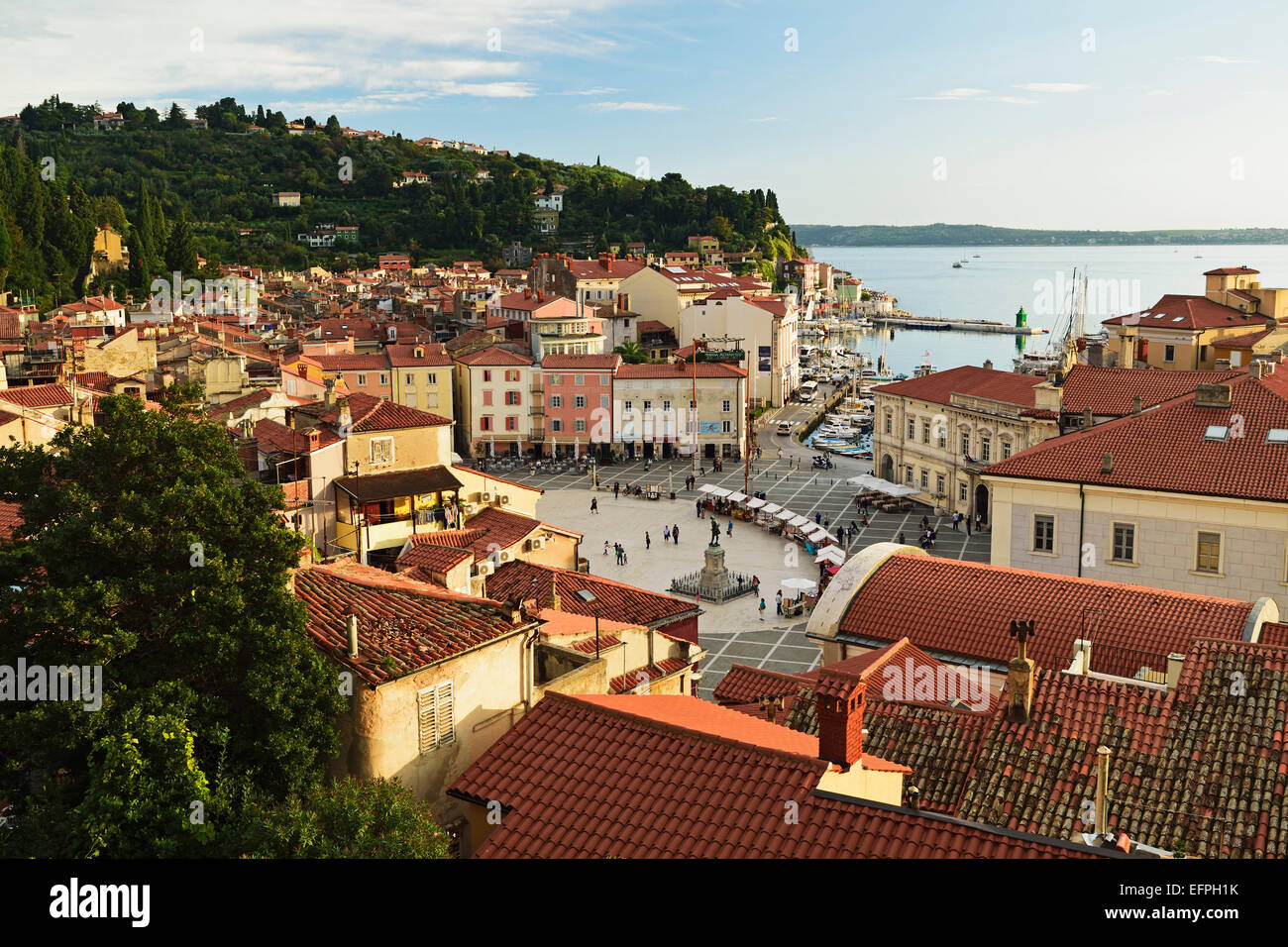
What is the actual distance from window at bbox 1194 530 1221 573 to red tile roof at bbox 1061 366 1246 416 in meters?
11.1

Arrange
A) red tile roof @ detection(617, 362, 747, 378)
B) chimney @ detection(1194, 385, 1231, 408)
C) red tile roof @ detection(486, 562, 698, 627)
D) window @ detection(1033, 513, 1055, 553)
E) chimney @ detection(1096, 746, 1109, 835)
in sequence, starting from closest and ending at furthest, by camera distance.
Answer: chimney @ detection(1096, 746, 1109, 835), red tile roof @ detection(486, 562, 698, 627), chimney @ detection(1194, 385, 1231, 408), window @ detection(1033, 513, 1055, 553), red tile roof @ detection(617, 362, 747, 378)

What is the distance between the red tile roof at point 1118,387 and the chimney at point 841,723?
92.9 feet

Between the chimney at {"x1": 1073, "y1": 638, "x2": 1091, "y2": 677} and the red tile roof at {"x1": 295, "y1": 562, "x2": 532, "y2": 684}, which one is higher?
the red tile roof at {"x1": 295, "y1": 562, "x2": 532, "y2": 684}

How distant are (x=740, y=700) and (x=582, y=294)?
87.0m

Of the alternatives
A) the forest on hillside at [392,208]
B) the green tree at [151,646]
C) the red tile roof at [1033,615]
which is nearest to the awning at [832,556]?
the red tile roof at [1033,615]

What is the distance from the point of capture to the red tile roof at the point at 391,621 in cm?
1159

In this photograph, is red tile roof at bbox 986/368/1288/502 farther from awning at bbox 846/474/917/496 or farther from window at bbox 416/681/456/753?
awning at bbox 846/474/917/496

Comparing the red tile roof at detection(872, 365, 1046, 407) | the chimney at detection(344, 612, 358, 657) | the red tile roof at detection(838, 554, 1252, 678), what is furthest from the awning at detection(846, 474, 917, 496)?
the chimney at detection(344, 612, 358, 657)

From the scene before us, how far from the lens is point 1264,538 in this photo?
2448 centimetres

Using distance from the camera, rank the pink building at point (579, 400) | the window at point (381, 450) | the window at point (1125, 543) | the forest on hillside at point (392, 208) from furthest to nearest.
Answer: the forest on hillside at point (392, 208) → the pink building at point (579, 400) → the window at point (381, 450) → the window at point (1125, 543)

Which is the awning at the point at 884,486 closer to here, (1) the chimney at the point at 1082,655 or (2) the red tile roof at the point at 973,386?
(2) the red tile roof at the point at 973,386

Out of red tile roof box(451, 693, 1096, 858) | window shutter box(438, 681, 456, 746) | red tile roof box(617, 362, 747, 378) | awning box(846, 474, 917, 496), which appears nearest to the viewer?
red tile roof box(451, 693, 1096, 858)

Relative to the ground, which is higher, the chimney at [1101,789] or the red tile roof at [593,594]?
the chimney at [1101,789]

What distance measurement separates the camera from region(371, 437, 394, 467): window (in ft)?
106
